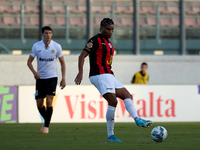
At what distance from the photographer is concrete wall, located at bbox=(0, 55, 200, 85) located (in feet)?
46.7

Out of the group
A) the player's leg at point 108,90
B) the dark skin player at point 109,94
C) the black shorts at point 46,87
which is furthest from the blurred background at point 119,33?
the player's leg at point 108,90

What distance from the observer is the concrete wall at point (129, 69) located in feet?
46.7

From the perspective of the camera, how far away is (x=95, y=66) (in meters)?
5.51

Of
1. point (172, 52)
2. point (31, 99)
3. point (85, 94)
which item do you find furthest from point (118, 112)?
point (172, 52)

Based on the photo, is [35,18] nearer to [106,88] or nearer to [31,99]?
[31,99]

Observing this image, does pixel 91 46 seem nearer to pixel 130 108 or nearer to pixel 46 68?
pixel 130 108

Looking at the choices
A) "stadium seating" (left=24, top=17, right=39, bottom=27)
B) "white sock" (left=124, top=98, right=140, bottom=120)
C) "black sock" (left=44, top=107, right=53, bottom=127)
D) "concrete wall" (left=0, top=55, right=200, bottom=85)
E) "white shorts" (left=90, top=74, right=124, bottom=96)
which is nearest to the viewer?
"white sock" (left=124, top=98, right=140, bottom=120)

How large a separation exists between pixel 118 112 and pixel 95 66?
511 centimetres

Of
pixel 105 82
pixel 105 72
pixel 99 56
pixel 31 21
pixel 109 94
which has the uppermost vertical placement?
pixel 31 21

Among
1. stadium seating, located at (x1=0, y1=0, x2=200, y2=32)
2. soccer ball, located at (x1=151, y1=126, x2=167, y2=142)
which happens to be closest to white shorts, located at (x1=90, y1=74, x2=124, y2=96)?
soccer ball, located at (x1=151, y1=126, x2=167, y2=142)

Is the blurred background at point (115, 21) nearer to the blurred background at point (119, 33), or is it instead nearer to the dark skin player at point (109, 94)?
the blurred background at point (119, 33)

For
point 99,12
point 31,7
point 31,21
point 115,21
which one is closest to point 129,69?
point 115,21

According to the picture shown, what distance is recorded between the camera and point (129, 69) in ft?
47.7

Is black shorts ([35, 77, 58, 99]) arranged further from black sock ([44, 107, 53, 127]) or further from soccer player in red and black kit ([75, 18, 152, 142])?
soccer player in red and black kit ([75, 18, 152, 142])
